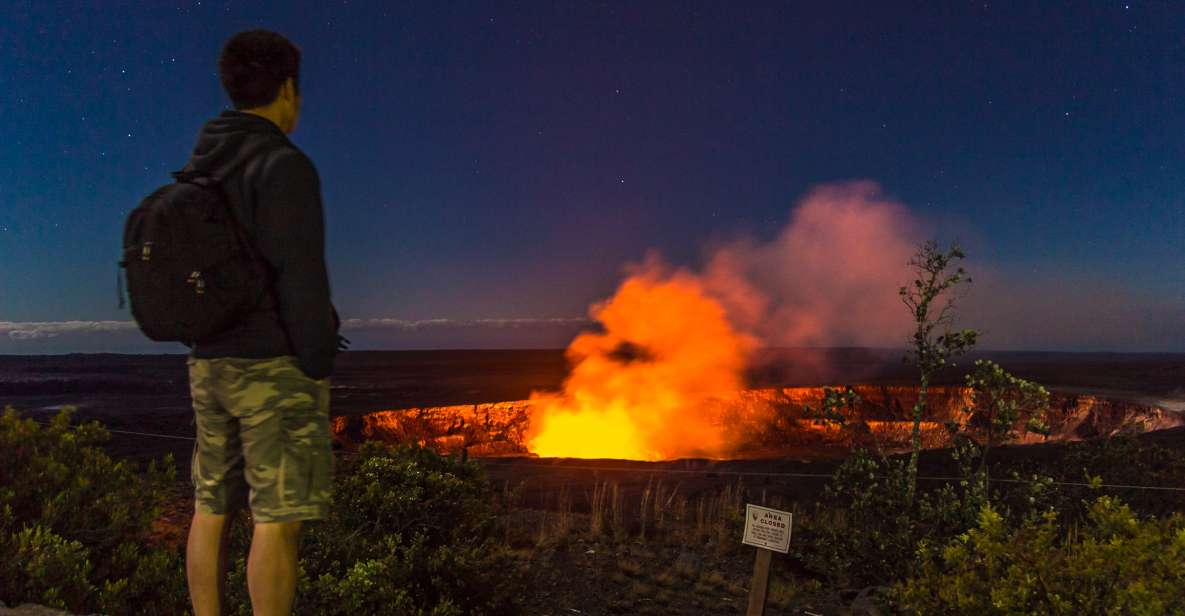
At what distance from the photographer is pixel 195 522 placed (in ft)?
7.93

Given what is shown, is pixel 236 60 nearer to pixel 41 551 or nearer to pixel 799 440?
pixel 41 551

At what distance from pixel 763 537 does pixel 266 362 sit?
3.01m

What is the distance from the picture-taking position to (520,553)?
6.83 m

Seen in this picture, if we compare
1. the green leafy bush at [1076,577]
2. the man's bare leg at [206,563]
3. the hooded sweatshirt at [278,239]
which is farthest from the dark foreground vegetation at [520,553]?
the hooded sweatshirt at [278,239]

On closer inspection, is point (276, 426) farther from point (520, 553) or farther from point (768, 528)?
point (520, 553)

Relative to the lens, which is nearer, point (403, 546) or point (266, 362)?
point (266, 362)

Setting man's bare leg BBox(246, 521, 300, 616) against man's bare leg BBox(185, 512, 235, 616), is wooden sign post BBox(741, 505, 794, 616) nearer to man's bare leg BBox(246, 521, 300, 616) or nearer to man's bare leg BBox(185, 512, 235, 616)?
man's bare leg BBox(246, 521, 300, 616)

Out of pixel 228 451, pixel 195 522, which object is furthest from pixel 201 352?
pixel 195 522

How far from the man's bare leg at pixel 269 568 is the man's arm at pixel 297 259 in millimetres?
529

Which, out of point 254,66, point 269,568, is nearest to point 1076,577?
point 269,568

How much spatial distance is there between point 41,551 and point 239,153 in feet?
9.97

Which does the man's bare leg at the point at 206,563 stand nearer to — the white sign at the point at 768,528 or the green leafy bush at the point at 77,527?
the green leafy bush at the point at 77,527

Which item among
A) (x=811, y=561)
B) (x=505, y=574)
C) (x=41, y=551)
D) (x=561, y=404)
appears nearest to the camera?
(x=41, y=551)

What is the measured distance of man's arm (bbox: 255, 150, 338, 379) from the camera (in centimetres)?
209
